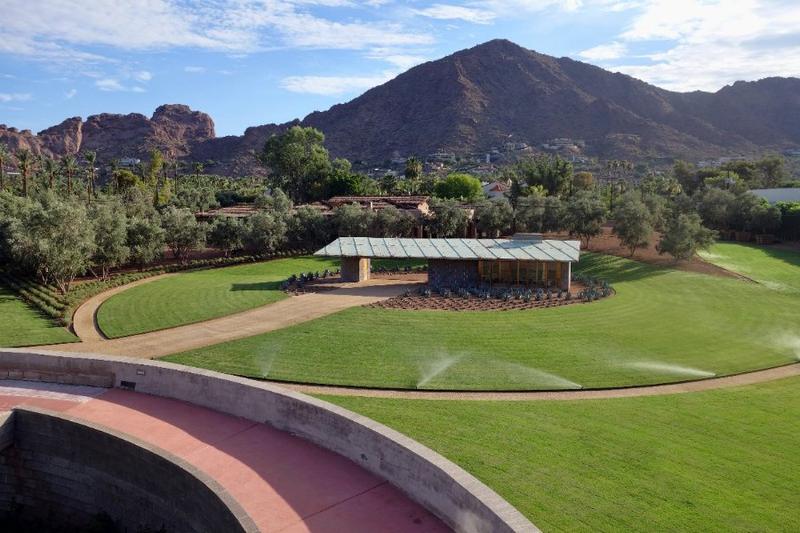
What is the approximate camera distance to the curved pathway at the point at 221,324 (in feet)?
99.8

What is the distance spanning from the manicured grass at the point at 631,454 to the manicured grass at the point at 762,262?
30918 mm

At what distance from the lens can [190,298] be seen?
41.8m

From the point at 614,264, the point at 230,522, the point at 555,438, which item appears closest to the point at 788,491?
the point at 555,438

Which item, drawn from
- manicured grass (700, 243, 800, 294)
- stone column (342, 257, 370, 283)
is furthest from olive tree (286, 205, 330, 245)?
manicured grass (700, 243, 800, 294)

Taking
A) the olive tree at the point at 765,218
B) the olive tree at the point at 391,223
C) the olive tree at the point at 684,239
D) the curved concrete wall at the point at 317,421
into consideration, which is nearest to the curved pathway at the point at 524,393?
the curved concrete wall at the point at 317,421

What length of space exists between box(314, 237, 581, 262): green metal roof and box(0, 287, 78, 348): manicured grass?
761 inches

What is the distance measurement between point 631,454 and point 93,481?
52.4 ft

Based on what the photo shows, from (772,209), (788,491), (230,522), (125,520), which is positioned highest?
(772,209)

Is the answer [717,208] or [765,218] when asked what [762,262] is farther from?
[717,208]

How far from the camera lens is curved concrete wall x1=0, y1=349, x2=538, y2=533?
37.1 feet

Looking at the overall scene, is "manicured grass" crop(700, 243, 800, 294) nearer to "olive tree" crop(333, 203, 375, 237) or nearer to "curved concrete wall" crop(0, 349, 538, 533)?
"olive tree" crop(333, 203, 375, 237)

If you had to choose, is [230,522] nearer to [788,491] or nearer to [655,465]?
[655,465]

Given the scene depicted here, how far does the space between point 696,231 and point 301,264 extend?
38.0 metres

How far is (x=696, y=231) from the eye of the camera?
54656mm
